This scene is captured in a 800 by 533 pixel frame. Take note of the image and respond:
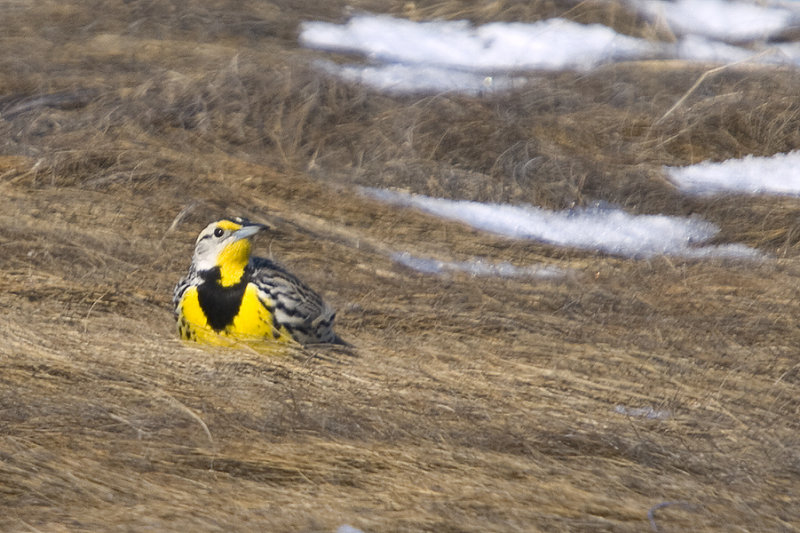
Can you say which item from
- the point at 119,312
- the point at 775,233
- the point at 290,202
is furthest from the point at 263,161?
the point at 775,233

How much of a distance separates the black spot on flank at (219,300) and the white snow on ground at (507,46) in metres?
4.68

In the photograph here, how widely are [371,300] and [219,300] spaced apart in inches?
55.8

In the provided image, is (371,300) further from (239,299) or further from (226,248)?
(239,299)

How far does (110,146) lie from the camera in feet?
25.3

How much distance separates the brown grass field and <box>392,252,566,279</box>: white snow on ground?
9cm

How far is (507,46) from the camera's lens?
35.2ft

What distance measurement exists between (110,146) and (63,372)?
11.7 feet

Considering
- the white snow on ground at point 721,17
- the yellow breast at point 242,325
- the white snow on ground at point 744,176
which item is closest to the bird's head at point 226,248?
the yellow breast at point 242,325

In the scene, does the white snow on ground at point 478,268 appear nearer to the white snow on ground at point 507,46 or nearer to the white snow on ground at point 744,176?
the white snow on ground at point 744,176

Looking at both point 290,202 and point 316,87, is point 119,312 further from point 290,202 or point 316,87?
point 316,87

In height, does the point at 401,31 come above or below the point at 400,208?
above

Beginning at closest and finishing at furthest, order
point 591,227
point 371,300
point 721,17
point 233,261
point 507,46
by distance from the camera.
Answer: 1. point 233,261
2. point 371,300
3. point 591,227
4. point 507,46
5. point 721,17

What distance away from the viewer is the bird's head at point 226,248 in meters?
5.01

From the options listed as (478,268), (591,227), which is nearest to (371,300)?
(478,268)
